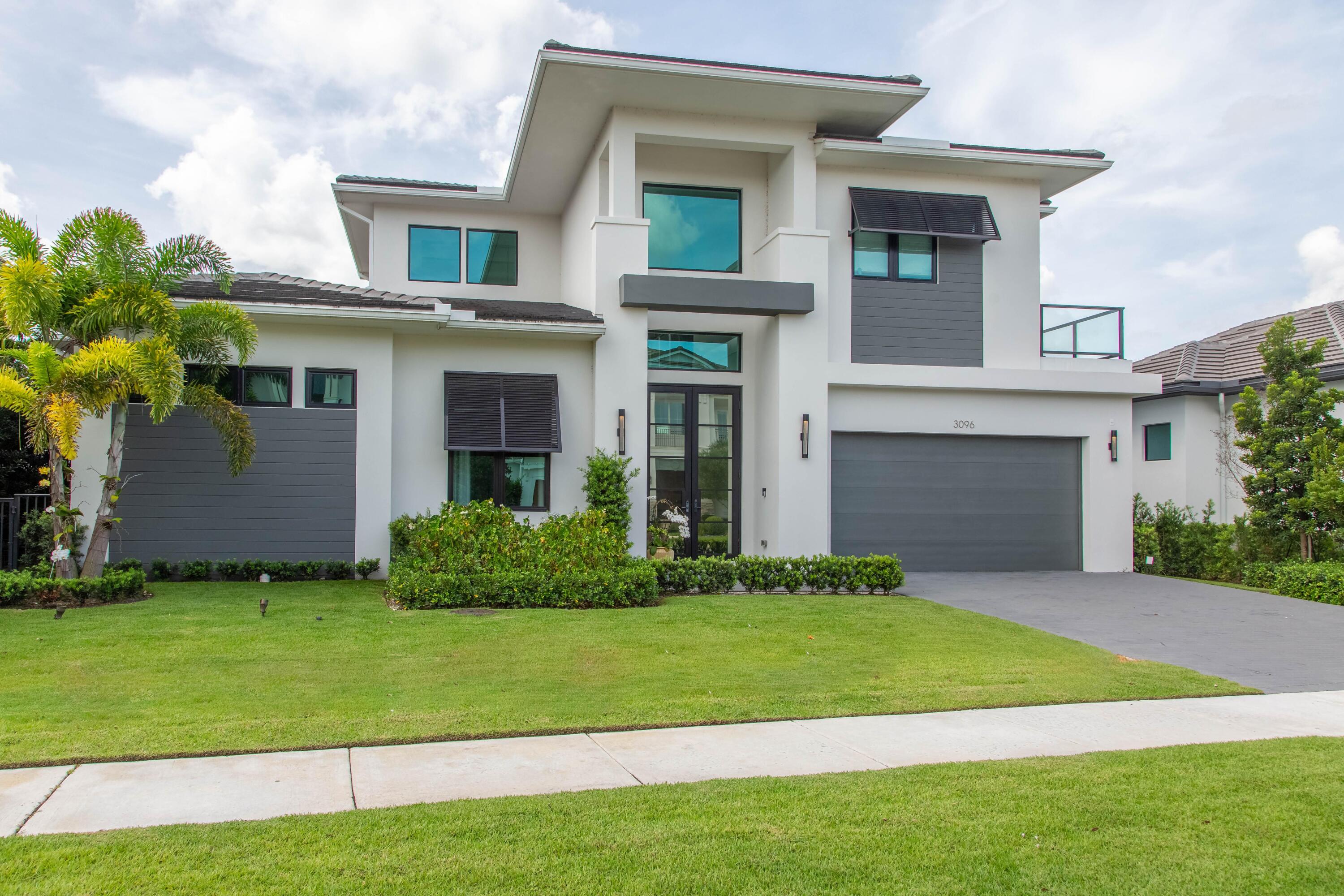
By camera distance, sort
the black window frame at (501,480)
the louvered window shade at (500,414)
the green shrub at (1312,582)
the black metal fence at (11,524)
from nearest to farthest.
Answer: the black metal fence at (11,524) < the green shrub at (1312,582) < the louvered window shade at (500,414) < the black window frame at (501,480)

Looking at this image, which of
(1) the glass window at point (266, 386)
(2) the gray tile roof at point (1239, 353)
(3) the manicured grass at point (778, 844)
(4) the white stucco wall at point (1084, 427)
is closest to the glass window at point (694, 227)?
(4) the white stucco wall at point (1084, 427)

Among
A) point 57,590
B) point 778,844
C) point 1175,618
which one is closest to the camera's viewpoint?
point 778,844

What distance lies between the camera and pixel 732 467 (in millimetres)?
15586

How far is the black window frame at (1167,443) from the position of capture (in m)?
18.5

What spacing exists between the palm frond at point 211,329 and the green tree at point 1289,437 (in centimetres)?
1460

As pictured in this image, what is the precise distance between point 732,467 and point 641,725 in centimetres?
990

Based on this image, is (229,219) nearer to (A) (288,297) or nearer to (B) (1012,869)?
(A) (288,297)

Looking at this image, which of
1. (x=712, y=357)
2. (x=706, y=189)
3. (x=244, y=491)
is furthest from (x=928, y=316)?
(x=244, y=491)

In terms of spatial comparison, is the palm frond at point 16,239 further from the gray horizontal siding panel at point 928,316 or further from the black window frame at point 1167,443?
the black window frame at point 1167,443

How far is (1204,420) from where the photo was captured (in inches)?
712

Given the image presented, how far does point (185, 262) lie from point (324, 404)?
2836mm

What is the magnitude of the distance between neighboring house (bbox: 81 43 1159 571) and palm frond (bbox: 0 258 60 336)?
2506 millimetres

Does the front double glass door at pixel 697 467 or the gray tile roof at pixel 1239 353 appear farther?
the gray tile roof at pixel 1239 353

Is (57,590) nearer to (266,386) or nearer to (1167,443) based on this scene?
(266,386)
